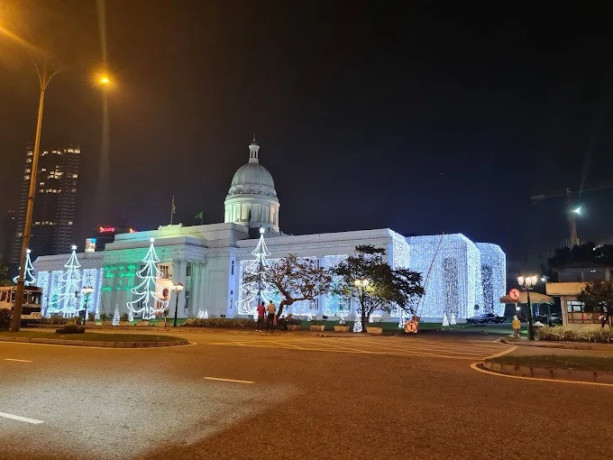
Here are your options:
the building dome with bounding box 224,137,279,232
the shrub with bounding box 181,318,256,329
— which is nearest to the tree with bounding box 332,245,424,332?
the shrub with bounding box 181,318,256,329

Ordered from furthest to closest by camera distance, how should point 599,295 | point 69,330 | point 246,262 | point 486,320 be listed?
point 246,262
point 486,320
point 599,295
point 69,330

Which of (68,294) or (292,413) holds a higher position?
(68,294)

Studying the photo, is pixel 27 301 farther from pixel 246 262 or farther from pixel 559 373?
pixel 246 262

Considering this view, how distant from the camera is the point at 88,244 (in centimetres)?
9312

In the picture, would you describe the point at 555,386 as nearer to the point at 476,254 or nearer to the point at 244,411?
the point at 244,411

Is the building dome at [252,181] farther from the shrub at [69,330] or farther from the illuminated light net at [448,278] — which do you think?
the shrub at [69,330]

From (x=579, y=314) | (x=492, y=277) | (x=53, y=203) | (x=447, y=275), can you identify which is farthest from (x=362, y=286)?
(x=53, y=203)

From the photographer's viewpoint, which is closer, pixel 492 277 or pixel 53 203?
pixel 492 277

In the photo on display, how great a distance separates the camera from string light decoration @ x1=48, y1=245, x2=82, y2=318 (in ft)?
240

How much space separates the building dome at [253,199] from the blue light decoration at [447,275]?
34028 millimetres

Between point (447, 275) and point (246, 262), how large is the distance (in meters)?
30.9

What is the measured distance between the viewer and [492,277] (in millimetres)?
75250

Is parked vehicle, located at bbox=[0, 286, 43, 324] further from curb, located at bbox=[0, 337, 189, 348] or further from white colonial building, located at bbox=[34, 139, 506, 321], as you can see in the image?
white colonial building, located at bbox=[34, 139, 506, 321]

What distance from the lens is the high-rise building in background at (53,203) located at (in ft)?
513
